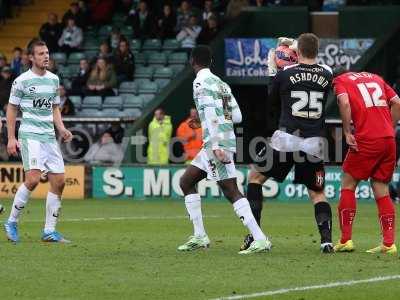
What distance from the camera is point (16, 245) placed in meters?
14.6

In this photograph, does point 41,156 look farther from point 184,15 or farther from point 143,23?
point 143,23

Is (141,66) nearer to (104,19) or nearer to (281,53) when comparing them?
(104,19)

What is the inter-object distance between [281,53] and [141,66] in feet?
58.7

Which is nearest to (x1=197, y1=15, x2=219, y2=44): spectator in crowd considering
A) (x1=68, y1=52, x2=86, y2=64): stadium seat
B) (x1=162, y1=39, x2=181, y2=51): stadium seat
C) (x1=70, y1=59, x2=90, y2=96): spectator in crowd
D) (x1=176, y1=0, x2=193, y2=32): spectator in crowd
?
(x1=176, y1=0, x2=193, y2=32): spectator in crowd

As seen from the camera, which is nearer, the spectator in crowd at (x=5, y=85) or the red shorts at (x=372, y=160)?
the red shorts at (x=372, y=160)

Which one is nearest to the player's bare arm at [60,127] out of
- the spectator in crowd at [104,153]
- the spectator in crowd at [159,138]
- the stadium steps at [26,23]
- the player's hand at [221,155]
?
the player's hand at [221,155]

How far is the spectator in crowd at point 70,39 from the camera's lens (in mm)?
32656

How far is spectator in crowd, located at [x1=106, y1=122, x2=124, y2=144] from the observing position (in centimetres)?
2762

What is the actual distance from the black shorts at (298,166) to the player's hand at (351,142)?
0.38 meters

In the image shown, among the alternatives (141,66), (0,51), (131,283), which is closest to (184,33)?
(141,66)

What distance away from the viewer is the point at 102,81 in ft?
100

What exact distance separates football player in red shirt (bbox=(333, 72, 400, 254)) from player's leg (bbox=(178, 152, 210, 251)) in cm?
149

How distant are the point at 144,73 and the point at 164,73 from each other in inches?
21.8

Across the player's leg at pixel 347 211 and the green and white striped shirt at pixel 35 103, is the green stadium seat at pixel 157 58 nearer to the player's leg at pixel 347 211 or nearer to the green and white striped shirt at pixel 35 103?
the green and white striped shirt at pixel 35 103
